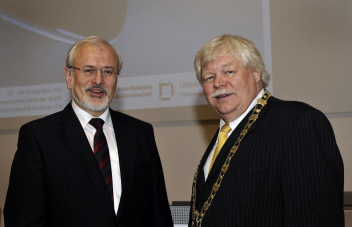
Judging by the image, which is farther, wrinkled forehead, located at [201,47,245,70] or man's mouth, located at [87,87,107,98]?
man's mouth, located at [87,87,107,98]

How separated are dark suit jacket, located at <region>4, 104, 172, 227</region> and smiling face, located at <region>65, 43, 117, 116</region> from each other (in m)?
0.10

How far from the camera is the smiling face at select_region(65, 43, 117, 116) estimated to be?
2467mm

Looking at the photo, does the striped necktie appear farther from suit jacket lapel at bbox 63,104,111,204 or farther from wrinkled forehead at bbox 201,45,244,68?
wrinkled forehead at bbox 201,45,244,68

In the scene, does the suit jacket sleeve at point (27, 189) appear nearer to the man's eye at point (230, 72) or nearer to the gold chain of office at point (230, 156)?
the gold chain of office at point (230, 156)

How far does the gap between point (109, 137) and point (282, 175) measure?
98cm

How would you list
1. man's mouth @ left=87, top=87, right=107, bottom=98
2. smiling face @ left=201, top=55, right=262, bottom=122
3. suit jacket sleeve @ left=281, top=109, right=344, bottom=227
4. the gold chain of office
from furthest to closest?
man's mouth @ left=87, top=87, right=107, bottom=98, smiling face @ left=201, top=55, right=262, bottom=122, the gold chain of office, suit jacket sleeve @ left=281, top=109, right=344, bottom=227

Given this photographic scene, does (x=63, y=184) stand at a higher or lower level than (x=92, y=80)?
lower

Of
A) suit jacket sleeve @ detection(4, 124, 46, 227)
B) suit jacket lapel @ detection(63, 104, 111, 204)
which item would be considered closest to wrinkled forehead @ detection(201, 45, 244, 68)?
suit jacket lapel @ detection(63, 104, 111, 204)

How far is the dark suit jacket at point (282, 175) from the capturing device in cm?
178

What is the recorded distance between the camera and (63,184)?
7.50ft

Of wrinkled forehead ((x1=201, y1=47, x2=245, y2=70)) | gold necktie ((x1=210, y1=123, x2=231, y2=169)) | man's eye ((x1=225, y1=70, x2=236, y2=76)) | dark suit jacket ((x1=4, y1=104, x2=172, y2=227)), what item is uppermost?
wrinkled forehead ((x1=201, y1=47, x2=245, y2=70))

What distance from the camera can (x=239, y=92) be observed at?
214 cm

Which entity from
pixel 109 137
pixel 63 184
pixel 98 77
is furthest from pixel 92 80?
pixel 63 184

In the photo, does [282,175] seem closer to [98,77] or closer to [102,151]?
[102,151]
